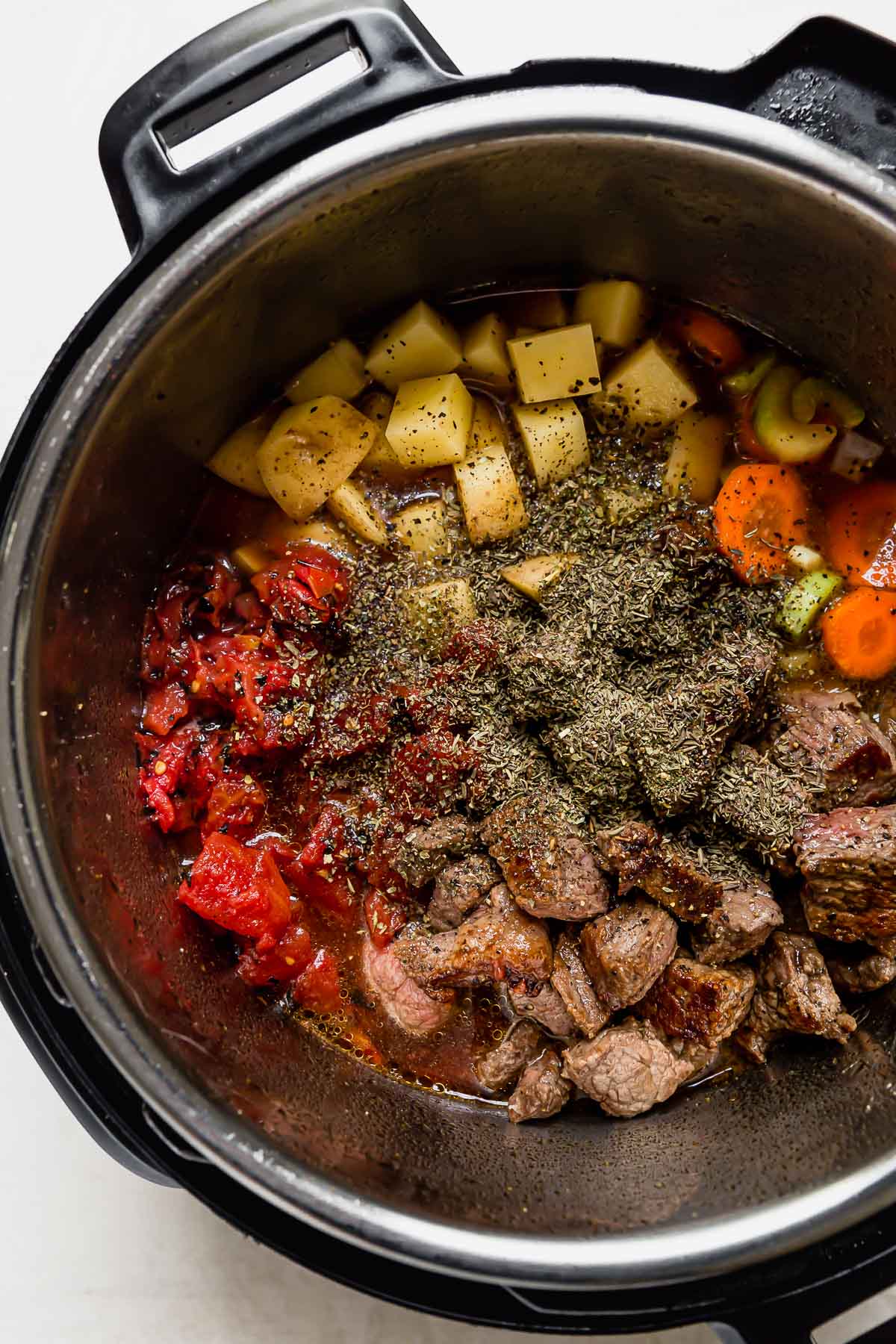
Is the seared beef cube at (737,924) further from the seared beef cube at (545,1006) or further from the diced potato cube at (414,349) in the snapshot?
the diced potato cube at (414,349)

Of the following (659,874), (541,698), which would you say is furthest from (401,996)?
(541,698)

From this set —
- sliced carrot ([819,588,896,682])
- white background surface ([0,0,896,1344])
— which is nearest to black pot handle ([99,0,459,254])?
white background surface ([0,0,896,1344])

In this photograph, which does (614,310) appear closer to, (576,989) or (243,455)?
(243,455)

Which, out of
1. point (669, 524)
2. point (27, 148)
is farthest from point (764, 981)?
point (27, 148)

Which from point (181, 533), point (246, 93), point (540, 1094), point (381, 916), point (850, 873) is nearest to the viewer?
point (246, 93)

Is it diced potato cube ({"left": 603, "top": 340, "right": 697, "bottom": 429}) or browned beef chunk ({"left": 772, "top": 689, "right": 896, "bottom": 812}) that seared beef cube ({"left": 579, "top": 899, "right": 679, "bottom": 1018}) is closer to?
browned beef chunk ({"left": 772, "top": 689, "right": 896, "bottom": 812})

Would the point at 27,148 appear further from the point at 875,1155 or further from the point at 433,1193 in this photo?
the point at 875,1155

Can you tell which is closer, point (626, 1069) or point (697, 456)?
point (626, 1069)
